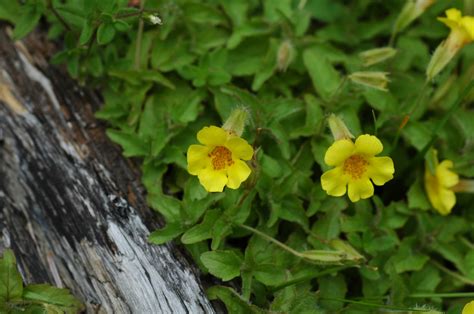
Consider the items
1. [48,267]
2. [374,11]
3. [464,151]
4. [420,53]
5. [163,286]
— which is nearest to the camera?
[163,286]

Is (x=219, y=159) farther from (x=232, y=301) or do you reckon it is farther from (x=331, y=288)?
(x=331, y=288)

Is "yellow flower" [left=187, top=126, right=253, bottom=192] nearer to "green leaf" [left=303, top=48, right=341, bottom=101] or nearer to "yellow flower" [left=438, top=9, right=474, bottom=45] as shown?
"green leaf" [left=303, top=48, right=341, bottom=101]

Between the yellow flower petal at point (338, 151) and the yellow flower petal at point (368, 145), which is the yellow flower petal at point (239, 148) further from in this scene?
the yellow flower petal at point (368, 145)

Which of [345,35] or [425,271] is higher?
[345,35]

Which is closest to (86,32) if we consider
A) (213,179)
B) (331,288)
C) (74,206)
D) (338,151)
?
(74,206)

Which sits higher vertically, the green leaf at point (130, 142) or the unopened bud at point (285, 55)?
the unopened bud at point (285, 55)

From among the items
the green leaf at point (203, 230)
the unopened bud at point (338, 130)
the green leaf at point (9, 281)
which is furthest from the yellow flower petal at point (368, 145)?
the green leaf at point (9, 281)

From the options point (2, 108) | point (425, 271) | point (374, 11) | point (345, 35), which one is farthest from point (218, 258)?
point (374, 11)

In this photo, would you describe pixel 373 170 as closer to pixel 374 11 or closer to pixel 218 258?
pixel 218 258
